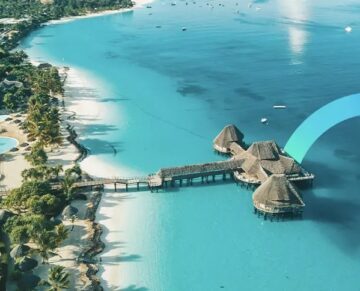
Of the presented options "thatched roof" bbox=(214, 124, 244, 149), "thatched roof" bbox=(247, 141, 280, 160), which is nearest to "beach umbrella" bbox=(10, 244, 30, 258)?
"thatched roof" bbox=(247, 141, 280, 160)

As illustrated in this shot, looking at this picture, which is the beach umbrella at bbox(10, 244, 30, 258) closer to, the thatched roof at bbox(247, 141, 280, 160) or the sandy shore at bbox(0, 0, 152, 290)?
the sandy shore at bbox(0, 0, 152, 290)

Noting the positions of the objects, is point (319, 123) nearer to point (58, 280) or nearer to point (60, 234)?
point (60, 234)

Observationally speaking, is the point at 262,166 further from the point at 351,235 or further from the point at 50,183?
the point at 50,183

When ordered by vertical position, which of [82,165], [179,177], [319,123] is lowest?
[82,165]

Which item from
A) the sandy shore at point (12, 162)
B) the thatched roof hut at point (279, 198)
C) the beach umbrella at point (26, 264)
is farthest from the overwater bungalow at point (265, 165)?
the sandy shore at point (12, 162)

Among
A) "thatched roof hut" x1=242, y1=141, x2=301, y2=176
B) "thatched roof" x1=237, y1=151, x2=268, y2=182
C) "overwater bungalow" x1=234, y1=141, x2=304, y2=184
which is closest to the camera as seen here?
"thatched roof" x1=237, y1=151, x2=268, y2=182

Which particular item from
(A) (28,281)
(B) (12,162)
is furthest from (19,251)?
(B) (12,162)
